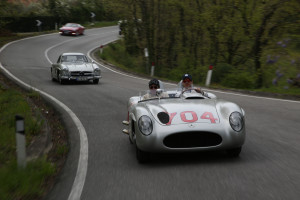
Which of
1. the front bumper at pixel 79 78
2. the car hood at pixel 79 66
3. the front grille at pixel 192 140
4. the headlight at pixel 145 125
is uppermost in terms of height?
the headlight at pixel 145 125

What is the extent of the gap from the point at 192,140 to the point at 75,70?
1465 centimetres

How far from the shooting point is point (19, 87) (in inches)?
726

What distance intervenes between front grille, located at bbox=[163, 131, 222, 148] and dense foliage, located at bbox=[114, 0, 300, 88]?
1170 cm

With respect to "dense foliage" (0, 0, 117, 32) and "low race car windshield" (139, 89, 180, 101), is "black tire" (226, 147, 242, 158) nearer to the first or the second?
"low race car windshield" (139, 89, 180, 101)

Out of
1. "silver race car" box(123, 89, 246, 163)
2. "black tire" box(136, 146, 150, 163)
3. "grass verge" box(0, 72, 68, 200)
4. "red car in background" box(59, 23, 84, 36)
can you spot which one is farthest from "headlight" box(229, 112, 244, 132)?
"red car in background" box(59, 23, 84, 36)

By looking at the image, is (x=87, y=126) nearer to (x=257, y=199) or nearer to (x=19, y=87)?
(x=257, y=199)

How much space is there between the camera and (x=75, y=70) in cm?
2058

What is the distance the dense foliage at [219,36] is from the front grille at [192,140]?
11697mm

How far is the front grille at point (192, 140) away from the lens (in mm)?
6586

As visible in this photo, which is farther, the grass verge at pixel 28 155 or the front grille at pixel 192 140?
the front grille at pixel 192 140

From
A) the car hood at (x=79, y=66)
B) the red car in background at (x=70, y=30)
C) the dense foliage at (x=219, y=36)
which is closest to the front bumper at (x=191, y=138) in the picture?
the dense foliage at (x=219, y=36)

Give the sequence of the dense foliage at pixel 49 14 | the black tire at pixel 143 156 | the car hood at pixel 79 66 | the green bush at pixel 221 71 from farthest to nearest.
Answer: the dense foliage at pixel 49 14 < the green bush at pixel 221 71 < the car hood at pixel 79 66 < the black tire at pixel 143 156

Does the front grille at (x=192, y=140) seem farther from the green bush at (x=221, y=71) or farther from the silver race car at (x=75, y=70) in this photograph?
the green bush at (x=221, y=71)

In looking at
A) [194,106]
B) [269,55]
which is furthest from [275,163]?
[269,55]
